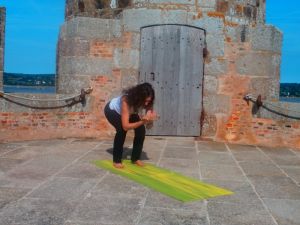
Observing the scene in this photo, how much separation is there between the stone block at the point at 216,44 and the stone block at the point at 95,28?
174cm

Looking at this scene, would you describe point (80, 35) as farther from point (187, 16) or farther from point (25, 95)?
point (187, 16)

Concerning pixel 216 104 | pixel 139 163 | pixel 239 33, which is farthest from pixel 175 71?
pixel 139 163

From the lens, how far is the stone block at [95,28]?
26.0ft

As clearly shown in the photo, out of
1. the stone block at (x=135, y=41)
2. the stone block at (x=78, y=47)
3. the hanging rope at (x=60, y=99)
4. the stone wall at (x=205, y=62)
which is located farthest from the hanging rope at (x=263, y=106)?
the stone block at (x=78, y=47)

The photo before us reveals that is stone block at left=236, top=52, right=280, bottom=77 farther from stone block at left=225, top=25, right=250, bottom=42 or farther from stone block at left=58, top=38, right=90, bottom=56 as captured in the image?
stone block at left=58, top=38, right=90, bottom=56

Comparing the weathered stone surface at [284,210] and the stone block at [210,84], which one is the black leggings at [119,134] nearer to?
the weathered stone surface at [284,210]

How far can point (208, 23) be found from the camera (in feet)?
26.0

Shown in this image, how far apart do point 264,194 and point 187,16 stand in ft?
14.7

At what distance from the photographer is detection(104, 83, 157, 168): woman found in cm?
514

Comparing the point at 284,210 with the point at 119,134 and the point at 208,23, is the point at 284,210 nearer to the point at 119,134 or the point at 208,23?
the point at 119,134

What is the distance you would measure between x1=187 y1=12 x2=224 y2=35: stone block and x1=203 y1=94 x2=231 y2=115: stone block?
48.4 inches

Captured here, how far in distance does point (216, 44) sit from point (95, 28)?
92.3 inches

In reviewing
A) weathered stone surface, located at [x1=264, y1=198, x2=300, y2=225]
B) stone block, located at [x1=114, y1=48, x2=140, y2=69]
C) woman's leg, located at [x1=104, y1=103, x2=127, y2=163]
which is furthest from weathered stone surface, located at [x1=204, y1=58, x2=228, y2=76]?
weathered stone surface, located at [x1=264, y1=198, x2=300, y2=225]

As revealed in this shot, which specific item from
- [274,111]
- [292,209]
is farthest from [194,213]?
[274,111]
